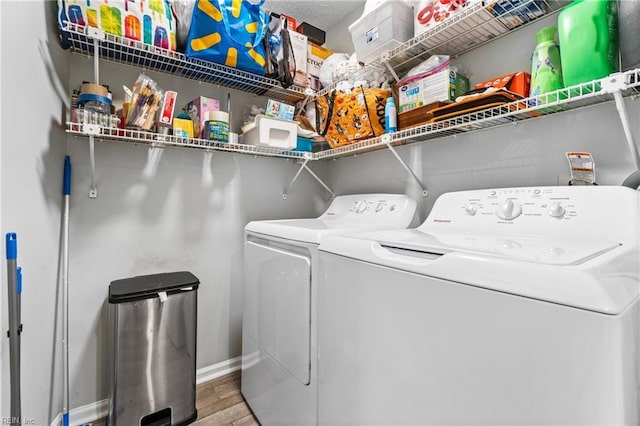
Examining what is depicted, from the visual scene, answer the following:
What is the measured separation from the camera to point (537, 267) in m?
0.61

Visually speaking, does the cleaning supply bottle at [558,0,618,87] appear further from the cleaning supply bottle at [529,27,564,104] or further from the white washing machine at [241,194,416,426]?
the white washing machine at [241,194,416,426]

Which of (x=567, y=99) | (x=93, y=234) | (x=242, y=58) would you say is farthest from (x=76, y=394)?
(x=567, y=99)

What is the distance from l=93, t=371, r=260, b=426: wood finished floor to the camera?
164 cm

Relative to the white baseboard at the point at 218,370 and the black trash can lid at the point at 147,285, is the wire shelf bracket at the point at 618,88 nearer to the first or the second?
the black trash can lid at the point at 147,285

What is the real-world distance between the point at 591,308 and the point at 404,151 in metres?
1.53

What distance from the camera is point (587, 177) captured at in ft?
3.84

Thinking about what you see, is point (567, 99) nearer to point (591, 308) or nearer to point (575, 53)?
point (575, 53)

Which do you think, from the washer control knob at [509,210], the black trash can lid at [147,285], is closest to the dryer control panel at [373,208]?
the washer control knob at [509,210]

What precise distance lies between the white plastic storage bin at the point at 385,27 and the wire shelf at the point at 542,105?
466 mm

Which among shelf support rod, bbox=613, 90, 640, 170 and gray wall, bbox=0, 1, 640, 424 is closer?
shelf support rod, bbox=613, 90, 640, 170

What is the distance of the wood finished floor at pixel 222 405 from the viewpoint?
164cm

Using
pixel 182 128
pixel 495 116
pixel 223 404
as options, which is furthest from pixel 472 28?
pixel 223 404

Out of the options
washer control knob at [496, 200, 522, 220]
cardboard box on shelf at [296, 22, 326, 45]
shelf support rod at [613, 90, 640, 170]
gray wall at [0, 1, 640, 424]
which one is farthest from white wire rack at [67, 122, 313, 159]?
shelf support rod at [613, 90, 640, 170]

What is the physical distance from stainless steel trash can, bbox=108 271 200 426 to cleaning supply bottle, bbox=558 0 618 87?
1.90 m
